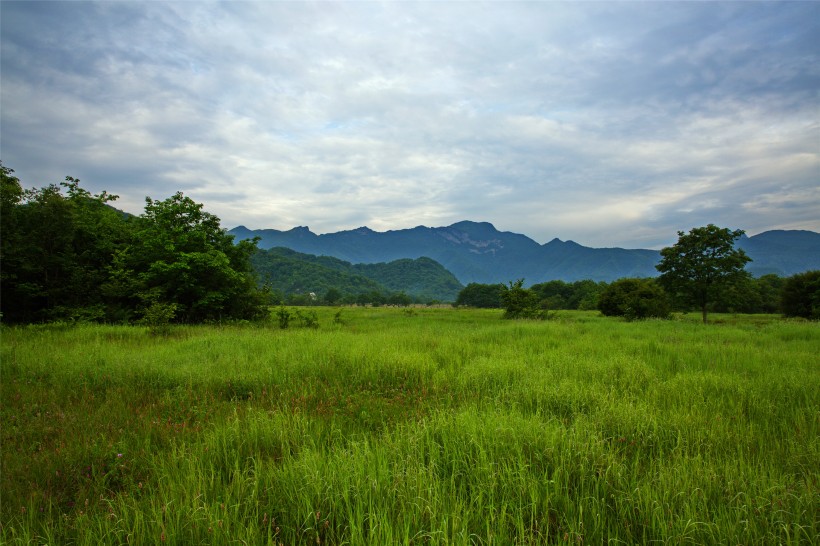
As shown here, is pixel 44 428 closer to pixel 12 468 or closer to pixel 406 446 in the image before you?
pixel 12 468

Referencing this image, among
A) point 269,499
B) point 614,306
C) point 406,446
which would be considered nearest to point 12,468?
point 269,499

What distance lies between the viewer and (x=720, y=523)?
2.21 metres

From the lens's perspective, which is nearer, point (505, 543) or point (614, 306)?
point (505, 543)

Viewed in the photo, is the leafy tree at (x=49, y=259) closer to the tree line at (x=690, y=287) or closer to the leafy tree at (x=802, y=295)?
the tree line at (x=690, y=287)

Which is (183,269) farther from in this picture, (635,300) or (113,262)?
(635,300)

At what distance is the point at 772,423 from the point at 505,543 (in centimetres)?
440

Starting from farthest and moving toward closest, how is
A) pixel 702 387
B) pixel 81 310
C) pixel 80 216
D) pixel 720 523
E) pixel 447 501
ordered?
pixel 80 216, pixel 81 310, pixel 702 387, pixel 447 501, pixel 720 523

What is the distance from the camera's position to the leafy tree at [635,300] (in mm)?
31609

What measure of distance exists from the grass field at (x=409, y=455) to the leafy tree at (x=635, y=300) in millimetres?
25522

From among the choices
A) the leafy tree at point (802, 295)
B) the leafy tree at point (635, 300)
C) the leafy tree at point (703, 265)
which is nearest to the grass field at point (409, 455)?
the leafy tree at point (635, 300)

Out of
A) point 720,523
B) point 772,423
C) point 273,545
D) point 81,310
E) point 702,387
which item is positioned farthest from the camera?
point 81,310

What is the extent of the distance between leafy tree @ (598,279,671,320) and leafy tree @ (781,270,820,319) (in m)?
17.5

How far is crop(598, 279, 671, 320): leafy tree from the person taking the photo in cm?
3161

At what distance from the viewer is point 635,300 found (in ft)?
107
